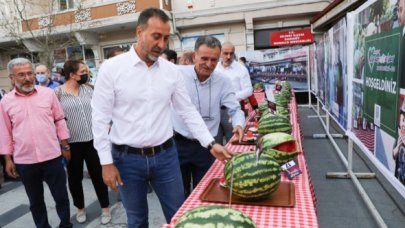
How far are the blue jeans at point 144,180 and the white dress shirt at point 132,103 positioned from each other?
0.10 m

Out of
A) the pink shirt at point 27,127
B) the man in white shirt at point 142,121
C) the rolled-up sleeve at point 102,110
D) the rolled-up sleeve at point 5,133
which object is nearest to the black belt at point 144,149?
the man in white shirt at point 142,121

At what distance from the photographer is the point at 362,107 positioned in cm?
320

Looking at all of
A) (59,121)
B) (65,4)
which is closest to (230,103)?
(59,121)

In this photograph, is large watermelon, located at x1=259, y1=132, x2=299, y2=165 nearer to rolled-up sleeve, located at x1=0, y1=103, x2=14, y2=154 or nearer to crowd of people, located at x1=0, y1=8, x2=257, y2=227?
crowd of people, located at x1=0, y1=8, x2=257, y2=227

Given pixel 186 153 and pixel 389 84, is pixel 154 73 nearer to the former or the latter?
pixel 186 153

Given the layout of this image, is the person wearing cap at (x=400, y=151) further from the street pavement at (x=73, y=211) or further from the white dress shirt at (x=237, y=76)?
the white dress shirt at (x=237, y=76)

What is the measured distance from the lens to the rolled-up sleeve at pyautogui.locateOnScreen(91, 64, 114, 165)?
6.58ft

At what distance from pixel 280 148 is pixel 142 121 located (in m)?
0.92

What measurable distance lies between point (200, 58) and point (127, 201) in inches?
48.8

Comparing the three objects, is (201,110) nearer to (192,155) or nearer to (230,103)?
(230,103)

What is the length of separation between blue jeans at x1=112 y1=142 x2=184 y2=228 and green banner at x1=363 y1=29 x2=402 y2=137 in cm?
160

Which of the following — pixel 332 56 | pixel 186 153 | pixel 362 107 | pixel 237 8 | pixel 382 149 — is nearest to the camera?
pixel 382 149

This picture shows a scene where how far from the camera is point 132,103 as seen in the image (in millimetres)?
2082

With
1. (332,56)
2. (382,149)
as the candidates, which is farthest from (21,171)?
(332,56)
